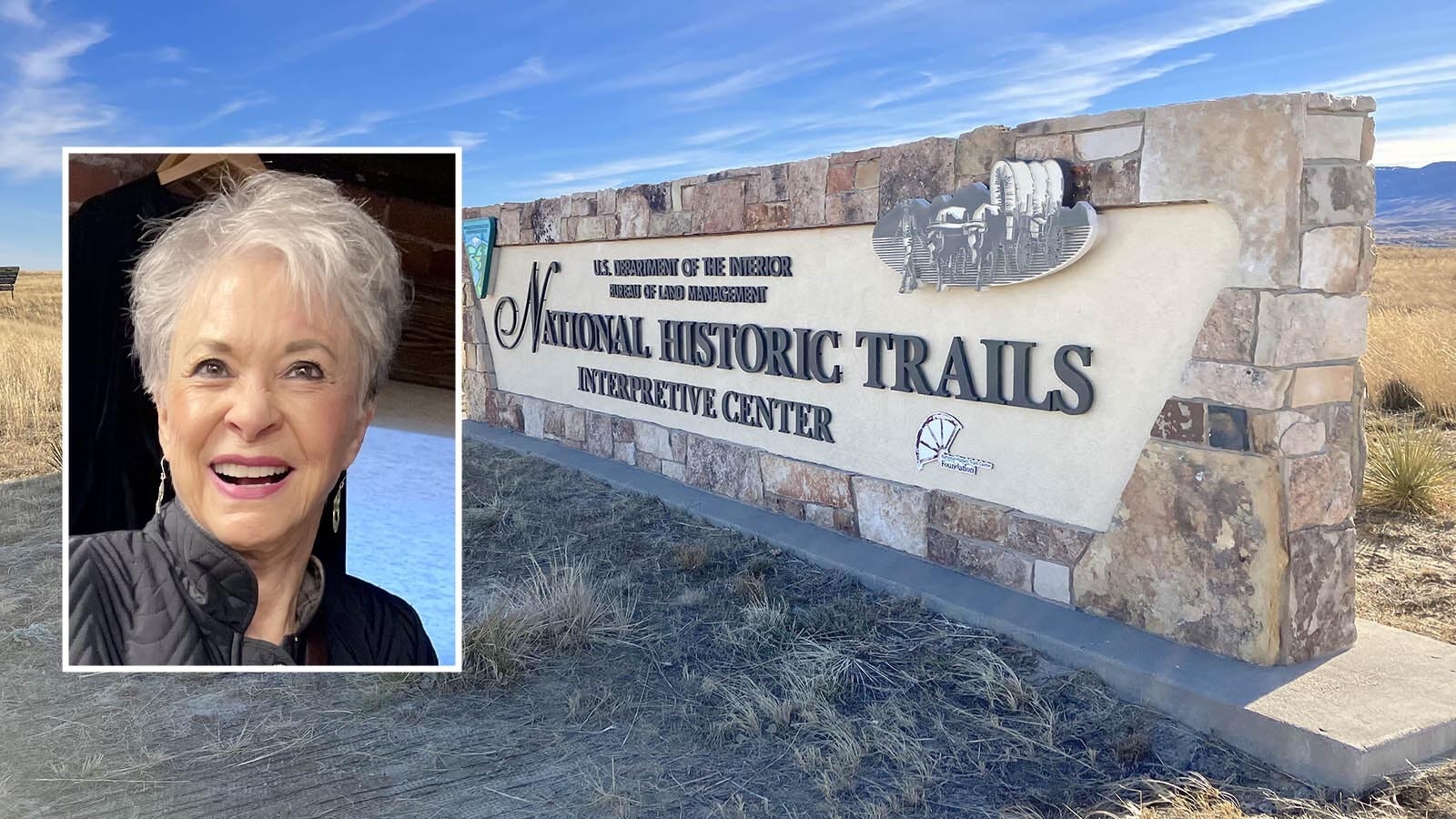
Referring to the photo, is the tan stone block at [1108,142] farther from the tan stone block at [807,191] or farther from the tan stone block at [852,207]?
the tan stone block at [807,191]

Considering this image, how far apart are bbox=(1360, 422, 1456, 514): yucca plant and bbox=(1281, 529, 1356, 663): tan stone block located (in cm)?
307

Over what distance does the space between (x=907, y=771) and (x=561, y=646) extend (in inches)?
80.7

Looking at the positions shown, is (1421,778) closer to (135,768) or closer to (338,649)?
(338,649)

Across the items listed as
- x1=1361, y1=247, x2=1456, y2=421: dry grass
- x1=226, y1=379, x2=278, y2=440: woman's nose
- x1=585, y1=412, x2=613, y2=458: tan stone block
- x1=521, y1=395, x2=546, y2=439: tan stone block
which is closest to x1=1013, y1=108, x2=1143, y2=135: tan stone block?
x1=226, y1=379, x2=278, y2=440: woman's nose

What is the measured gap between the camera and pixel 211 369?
2.56 m

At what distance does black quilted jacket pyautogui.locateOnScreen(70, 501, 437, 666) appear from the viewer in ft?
9.01

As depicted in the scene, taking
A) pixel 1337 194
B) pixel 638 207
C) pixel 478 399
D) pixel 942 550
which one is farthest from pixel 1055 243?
pixel 478 399

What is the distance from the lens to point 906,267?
20.6ft

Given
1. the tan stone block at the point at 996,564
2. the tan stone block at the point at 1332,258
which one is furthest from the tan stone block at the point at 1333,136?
the tan stone block at the point at 996,564

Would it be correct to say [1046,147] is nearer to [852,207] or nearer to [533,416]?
[852,207]

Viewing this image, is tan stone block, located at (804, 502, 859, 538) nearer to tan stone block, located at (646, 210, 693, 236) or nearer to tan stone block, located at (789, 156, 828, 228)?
tan stone block, located at (789, 156, 828, 228)

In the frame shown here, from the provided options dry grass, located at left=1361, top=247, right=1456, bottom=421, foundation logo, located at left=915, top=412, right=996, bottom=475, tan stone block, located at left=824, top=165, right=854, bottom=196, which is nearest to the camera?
foundation logo, located at left=915, top=412, right=996, bottom=475

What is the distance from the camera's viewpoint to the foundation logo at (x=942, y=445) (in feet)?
19.8

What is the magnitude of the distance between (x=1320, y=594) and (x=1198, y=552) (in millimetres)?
528
